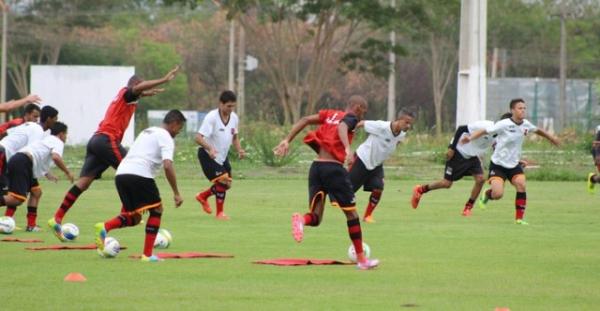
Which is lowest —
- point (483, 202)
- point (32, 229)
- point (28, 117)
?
point (483, 202)

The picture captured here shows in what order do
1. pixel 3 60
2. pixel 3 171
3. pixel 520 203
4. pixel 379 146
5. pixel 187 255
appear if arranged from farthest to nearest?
1. pixel 3 60
2. pixel 520 203
3. pixel 379 146
4. pixel 3 171
5. pixel 187 255

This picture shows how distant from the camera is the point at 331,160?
14.0 metres

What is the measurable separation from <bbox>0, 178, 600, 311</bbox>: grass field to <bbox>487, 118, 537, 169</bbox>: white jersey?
95 cm

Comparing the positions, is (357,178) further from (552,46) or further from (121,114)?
(552,46)

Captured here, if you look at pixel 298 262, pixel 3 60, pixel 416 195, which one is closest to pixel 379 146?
pixel 416 195

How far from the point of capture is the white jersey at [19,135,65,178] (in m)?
17.3

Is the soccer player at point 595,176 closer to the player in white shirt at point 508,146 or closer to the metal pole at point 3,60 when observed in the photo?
the player in white shirt at point 508,146

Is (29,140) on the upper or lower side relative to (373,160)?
upper

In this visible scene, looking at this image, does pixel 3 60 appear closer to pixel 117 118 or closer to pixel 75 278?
pixel 117 118

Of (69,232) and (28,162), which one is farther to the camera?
(28,162)

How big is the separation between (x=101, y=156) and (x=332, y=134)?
4.37m

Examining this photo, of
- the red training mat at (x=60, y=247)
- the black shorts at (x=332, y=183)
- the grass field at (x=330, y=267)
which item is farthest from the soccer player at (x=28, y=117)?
the black shorts at (x=332, y=183)

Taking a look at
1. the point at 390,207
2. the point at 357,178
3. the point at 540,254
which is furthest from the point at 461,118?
the point at 540,254

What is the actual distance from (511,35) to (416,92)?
6.90 m
